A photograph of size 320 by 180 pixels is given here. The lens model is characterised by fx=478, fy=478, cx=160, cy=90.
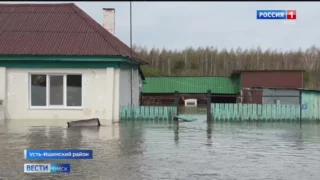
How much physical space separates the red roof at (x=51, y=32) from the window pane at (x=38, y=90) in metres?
1.33

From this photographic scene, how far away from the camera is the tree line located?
230ft

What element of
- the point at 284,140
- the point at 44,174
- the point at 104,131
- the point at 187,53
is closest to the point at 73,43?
the point at 104,131

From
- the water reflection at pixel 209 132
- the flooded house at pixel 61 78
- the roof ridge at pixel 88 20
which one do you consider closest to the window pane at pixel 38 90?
the flooded house at pixel 61 78

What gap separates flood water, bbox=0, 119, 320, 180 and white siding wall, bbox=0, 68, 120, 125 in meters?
2.75

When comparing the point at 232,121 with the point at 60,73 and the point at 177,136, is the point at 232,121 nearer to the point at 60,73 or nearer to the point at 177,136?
the point at 177,136

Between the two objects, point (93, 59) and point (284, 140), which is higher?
point (93, 59)

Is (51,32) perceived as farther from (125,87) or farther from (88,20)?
(125,87)

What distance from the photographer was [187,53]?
2904 inches

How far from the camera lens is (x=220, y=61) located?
72000 mm

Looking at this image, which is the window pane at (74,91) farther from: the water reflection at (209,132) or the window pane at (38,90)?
the water reflection at (209,132)

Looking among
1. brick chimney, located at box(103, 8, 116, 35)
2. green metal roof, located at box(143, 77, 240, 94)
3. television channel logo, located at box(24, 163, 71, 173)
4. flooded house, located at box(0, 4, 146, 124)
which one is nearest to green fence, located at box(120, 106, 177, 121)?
flooded house, located at box(0, 4, 146, 124)

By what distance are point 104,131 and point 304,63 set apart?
197 feet

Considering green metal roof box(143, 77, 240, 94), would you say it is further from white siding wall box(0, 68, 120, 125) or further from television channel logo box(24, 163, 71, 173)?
television channel logo box(24, 163, 71, 173)
